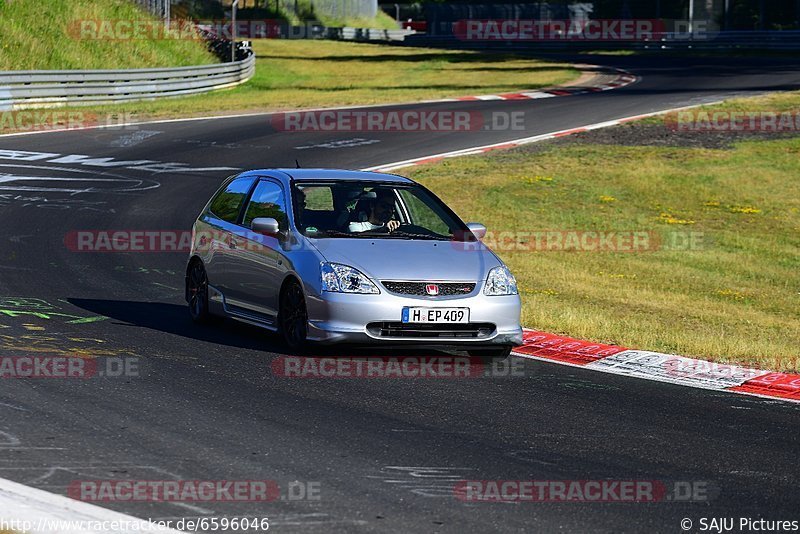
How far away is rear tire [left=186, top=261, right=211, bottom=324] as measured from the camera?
12.1m

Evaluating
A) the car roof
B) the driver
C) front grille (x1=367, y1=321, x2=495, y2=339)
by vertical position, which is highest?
the car roof

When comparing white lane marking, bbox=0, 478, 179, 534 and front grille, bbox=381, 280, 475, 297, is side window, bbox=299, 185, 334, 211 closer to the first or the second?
front grille, bbox=381, 280, 475, 297

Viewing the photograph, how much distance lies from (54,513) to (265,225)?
5297 millimetres

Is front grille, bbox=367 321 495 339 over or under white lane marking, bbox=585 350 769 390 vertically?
over

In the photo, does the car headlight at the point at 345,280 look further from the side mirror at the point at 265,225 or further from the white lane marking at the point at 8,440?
the white lane marking at the point at 8,440

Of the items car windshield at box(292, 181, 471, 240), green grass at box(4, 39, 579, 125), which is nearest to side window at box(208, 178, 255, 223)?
car windshield at box(292, 181, 471, 240)

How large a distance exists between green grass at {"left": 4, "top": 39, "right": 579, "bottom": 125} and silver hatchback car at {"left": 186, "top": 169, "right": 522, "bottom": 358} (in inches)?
911

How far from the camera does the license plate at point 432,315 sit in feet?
32.9

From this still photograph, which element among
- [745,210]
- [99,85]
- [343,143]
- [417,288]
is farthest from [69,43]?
[417,288]

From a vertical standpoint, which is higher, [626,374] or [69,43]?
[69,43]

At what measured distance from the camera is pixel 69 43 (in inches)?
1713

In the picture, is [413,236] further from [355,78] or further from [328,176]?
[355,78]

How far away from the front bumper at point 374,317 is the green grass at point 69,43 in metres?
32.4

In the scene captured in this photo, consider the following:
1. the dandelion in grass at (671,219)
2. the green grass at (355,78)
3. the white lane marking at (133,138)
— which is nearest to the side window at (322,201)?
the dandelion in grass at (671,219)
